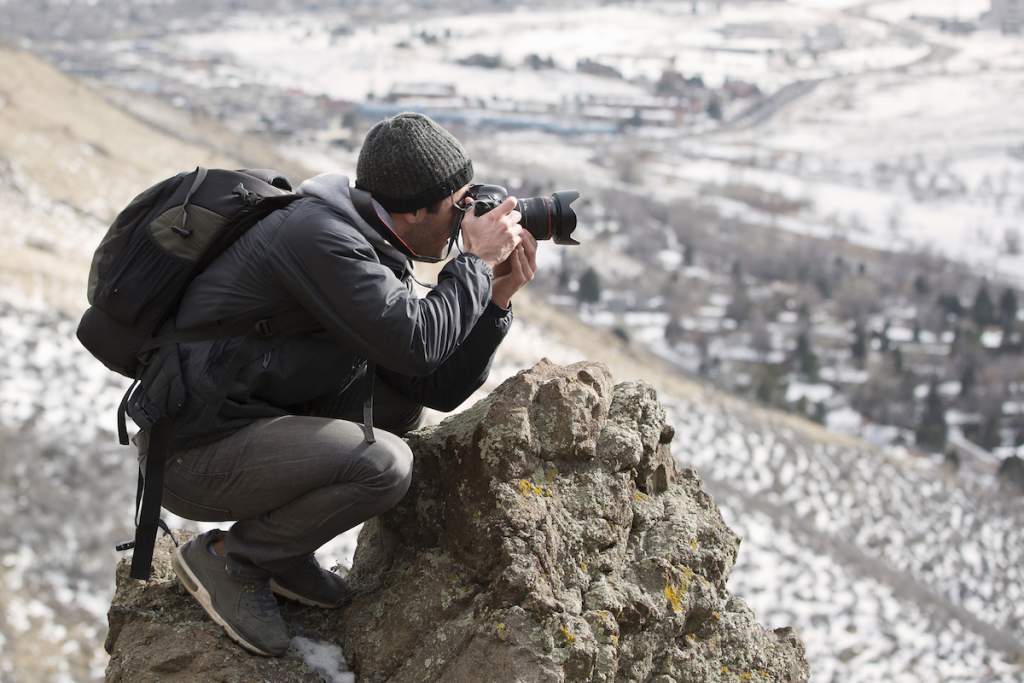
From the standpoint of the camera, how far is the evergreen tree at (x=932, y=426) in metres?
53.7

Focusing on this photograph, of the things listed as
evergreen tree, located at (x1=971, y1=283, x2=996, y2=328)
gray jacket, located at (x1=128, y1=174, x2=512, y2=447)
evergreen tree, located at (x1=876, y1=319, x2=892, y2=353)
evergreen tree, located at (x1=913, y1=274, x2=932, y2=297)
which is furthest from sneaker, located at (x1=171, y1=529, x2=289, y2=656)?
evergreen tree, located at (x1=913, y1=274, x2=932, y2=297)

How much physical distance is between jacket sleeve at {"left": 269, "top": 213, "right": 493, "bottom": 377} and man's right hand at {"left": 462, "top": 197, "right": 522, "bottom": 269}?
1.24 feet

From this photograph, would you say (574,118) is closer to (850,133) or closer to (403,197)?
(850,133)

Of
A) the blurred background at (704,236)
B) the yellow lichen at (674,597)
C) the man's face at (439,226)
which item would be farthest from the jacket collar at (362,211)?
the blurred background at (704,236)

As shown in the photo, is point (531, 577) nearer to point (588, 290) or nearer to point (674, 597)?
point (674, 597)

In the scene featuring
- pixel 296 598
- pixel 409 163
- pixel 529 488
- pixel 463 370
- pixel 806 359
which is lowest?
pixel 806 359

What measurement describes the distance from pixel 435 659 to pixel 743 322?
68.6m

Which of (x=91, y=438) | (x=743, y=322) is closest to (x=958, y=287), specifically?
(x=743, y=322)

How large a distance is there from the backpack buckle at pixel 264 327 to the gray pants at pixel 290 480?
36 cm

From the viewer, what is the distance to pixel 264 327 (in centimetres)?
437

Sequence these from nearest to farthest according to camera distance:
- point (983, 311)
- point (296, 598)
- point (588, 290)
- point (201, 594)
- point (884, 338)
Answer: point (201, 594)
point (296, 598)
point (588, 290)
point (884, 338)
point (983, 311)

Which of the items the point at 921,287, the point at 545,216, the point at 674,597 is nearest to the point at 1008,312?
the point at 921,287

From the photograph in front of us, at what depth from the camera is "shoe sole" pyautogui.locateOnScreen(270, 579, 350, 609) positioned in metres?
4.97

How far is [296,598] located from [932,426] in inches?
2116
